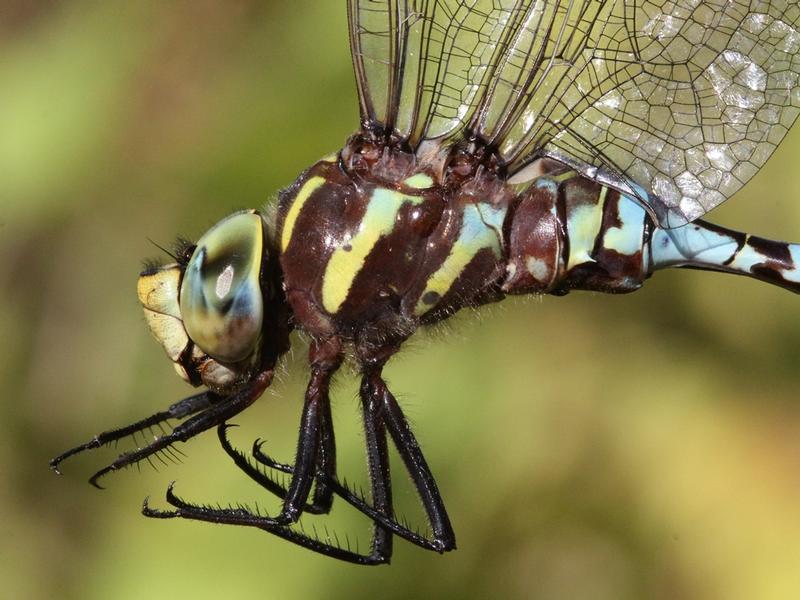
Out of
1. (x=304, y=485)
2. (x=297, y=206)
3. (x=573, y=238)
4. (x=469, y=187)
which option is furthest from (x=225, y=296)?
(x=573, y=238)

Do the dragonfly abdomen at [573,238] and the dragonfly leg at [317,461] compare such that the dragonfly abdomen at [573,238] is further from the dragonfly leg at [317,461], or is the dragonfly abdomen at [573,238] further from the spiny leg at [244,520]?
the spiny leg at [244,520]

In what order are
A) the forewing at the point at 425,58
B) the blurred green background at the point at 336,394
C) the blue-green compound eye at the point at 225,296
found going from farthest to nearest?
the blurred green background at the point at 336,394, the forewing at the point at 425,58, the blue-green compound eye at the point at 225,296

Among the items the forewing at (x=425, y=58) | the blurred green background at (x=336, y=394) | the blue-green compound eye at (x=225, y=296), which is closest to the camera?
the blue-green compound eye at (x=225, y=296)

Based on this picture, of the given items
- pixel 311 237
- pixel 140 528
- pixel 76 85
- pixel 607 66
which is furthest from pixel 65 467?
pixel 607 66

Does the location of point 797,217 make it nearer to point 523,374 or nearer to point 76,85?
point 523,374

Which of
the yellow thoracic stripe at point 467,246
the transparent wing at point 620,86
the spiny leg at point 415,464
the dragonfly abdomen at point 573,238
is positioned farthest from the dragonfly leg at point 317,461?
the transparent wing at point 620,86

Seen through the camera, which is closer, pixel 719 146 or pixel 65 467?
pixel 719 146

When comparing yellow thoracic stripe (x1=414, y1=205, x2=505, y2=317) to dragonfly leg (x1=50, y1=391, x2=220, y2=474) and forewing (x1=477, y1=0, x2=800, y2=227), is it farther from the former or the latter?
dragonfly leg (x1=50, y1=391, x2=220, y2=474)
